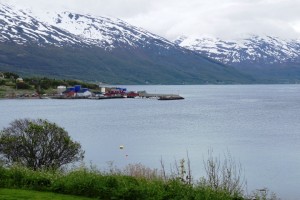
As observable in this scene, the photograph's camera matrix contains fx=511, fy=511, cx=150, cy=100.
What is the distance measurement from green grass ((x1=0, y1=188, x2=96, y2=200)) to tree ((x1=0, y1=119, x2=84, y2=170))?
1179 cm

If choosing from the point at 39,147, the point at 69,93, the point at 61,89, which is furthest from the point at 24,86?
the point at 39,147

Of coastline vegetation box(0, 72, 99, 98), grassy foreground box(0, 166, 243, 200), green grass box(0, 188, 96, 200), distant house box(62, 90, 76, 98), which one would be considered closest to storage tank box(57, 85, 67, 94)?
distant house box(62, 90, 76, 98)

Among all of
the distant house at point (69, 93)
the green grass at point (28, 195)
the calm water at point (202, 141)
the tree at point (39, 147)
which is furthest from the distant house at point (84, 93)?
the green grass at point (28, 195)

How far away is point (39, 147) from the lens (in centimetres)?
2733

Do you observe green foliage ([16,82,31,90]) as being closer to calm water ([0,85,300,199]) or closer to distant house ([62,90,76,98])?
distant house ([62,90,76,98])

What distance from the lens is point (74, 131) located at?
2640 inches

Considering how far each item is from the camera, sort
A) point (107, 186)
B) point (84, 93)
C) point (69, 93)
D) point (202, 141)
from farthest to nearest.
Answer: point (84, 93) → point (69, 93) → point (202, 141) → point (107, 186)

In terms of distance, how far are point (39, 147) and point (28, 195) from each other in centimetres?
1375

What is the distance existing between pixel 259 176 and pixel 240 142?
20.0m

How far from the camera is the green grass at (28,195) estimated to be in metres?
13.3

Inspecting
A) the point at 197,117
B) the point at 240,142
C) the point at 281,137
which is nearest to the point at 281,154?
the point at 240,142

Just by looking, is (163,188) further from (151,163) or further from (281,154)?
(281,154)

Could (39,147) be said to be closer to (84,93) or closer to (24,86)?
(24,86)

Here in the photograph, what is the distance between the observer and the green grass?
13344 millimetres
